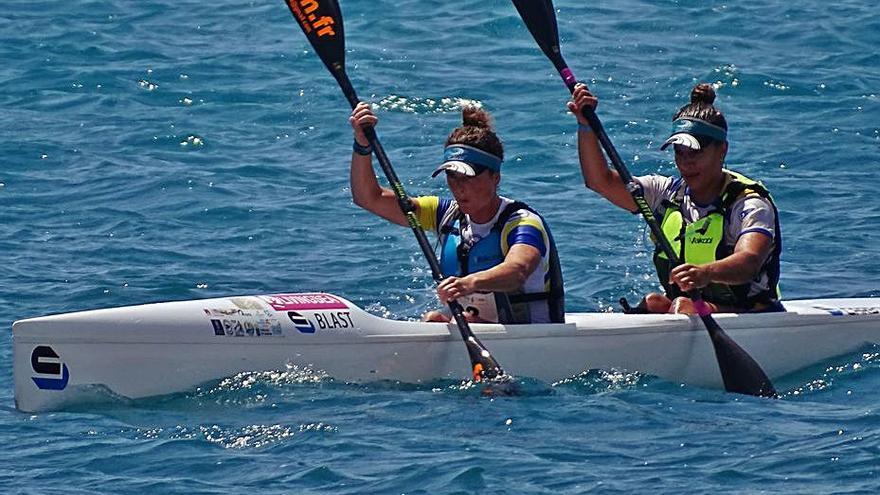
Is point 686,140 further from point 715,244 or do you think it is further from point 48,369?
point 48,369

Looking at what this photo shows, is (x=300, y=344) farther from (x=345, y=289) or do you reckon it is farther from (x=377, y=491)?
(x=345, y=289)

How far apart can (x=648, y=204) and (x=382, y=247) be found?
2.71m

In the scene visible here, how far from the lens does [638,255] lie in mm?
10406

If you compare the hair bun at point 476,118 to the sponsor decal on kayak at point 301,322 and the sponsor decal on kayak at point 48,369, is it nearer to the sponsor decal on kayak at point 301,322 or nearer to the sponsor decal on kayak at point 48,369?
the sponsor decal on kayak at point 301,322

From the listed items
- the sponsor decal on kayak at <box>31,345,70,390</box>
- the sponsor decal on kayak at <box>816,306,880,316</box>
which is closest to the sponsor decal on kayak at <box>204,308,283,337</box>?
the sponsor decal on kayak at <box>31,345,70,390</box>

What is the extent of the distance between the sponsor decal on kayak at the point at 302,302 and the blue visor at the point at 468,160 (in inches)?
29.0

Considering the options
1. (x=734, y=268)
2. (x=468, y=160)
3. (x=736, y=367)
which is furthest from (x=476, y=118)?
(x=736, y=367)

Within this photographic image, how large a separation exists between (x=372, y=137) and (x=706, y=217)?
1642mm

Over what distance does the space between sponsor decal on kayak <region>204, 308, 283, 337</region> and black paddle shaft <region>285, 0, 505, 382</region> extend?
2.59 ft

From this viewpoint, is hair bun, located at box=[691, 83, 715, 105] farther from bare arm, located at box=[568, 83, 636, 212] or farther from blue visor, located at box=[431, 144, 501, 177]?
blue visor, located at box=[431, 144, 501, 177]

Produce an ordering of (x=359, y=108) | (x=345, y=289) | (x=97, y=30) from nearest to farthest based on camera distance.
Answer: (x=359, y=108), (x=345, y=289), (x=97, y=30)

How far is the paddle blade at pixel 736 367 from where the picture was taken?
7.68 meters

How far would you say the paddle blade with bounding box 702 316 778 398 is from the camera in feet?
25.2

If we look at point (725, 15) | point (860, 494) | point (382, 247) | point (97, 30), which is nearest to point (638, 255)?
point (382, 247)
